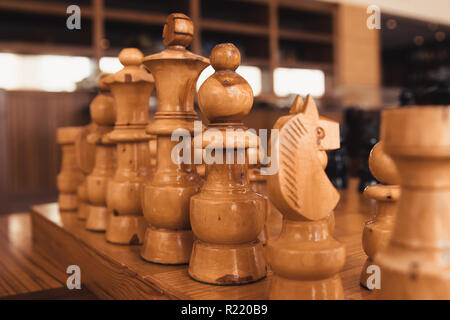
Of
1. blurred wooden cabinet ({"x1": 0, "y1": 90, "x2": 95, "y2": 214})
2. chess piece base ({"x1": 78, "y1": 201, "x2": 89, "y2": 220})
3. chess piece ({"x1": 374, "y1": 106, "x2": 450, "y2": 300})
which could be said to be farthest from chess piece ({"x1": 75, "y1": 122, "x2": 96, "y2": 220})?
blurred wooden cabinet ({"x1": 0, "y1": 90, "x2": 95, "y2": 214})

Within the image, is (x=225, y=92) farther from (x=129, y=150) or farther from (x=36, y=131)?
(x=36, y=131)

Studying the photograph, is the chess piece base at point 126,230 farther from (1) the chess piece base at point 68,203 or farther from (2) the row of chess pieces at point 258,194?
(1) the chess piece base at point 68,203

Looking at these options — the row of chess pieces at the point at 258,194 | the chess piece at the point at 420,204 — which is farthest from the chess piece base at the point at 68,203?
the chess piece at the point at 420,204

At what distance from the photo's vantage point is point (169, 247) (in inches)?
22.5

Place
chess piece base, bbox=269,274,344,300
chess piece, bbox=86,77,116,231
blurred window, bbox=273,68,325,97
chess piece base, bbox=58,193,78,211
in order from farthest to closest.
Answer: blurred window, bbox=273,68,325,97
chess piece base, bbox=58,193,78,211
chess piece, bbox=86,77,116,231
chess piece base, bbox=269,274,344,300

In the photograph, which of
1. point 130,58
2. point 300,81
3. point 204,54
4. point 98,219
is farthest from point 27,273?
point 300,81

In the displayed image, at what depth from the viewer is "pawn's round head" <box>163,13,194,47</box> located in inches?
22.8

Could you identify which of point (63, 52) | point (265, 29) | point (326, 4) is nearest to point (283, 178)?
point (63, 52)

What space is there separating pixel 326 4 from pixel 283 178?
17.6 ft

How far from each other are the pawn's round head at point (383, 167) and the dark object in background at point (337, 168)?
2.37ft

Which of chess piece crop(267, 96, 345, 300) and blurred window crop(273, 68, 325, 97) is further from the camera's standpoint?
blurred window crop(273, 68, 325, 97)

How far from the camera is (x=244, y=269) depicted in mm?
487

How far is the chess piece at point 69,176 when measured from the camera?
1.00 m

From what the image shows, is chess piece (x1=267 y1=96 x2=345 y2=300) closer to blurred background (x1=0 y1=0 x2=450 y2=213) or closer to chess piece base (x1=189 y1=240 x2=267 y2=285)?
chess piece base (x1=189 y1=240 x2=267 y2=285)
